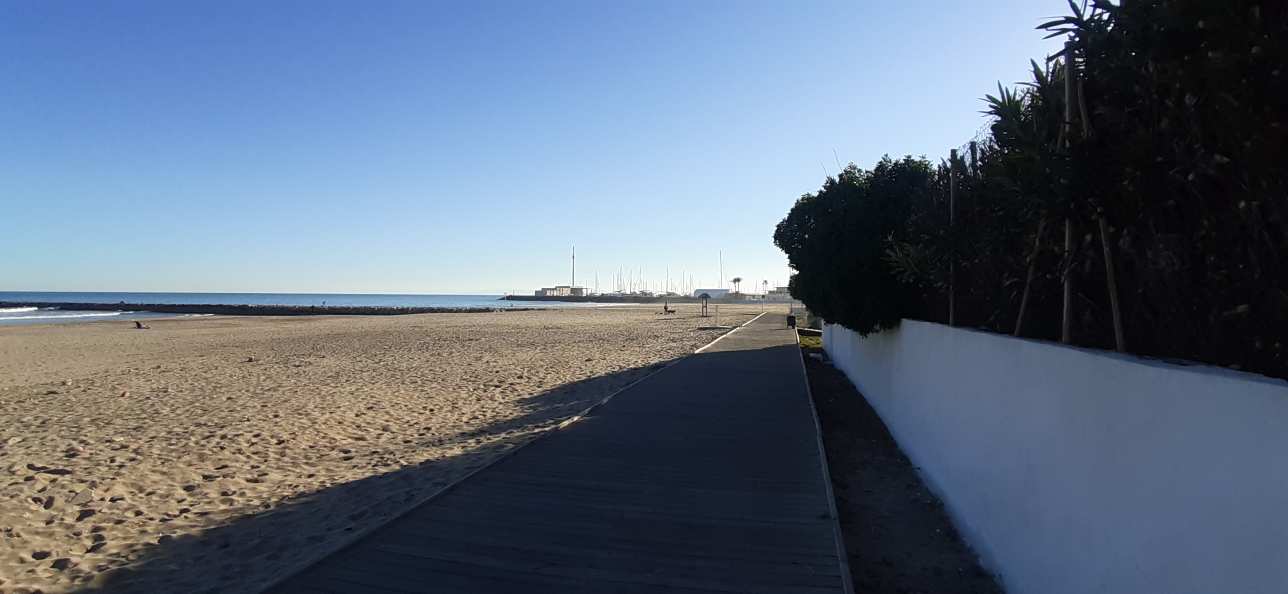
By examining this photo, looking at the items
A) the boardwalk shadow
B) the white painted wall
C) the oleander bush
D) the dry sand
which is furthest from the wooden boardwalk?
the oleander bush

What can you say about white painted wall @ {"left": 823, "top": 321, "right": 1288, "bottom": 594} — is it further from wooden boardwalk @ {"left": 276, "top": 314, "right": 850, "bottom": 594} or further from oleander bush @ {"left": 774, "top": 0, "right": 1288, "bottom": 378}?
wooden boardwalk @ {"left": 276, "top": 314, "right": 850, "bottom": 594}

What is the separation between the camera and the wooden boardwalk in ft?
13.4

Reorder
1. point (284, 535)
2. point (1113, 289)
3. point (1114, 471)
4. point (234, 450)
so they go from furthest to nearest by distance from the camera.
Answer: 1. point (234, 450)
2. point (284, 535)
3. point (1113, 289)
4. point (1114, 471)

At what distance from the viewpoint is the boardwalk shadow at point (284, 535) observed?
15.0 feet

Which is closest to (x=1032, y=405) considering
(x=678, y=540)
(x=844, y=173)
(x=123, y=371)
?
(x=678, y=540)

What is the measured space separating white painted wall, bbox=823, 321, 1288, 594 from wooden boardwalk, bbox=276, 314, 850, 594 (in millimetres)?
1137

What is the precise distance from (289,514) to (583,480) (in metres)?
2.48

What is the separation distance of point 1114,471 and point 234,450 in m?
8.71

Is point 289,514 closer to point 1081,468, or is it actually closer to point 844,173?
point 1081,468

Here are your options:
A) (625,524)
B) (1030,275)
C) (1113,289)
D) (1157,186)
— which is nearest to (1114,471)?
(1113,289)

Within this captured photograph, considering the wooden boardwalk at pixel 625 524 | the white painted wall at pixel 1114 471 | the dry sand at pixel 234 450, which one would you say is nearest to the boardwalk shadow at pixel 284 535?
the dry sand at pixel 234 450

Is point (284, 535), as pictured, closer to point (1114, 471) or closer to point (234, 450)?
point (234, 450)

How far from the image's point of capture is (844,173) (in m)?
12.0

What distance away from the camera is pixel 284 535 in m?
5.42
